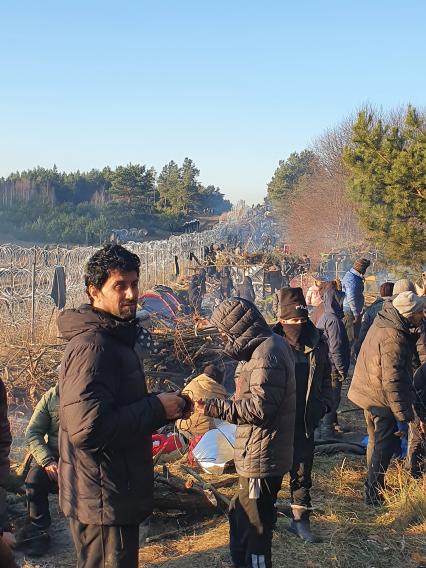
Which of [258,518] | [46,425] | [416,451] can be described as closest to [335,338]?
[416,451]

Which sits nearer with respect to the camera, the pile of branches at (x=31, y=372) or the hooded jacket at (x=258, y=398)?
the hooded jacket at (x=258, y=398)

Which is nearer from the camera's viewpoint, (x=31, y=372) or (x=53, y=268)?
(x=31, y=372)

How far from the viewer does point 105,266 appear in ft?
8.13

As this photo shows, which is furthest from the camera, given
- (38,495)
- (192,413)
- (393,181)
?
(393,181)

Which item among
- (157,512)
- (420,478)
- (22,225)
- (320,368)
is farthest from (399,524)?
(22,225)

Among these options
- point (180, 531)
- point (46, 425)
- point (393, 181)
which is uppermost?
point (393, 181)

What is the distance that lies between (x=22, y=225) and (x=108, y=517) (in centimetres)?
4758

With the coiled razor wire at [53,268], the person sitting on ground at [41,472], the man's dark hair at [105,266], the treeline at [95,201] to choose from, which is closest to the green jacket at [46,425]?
the person sitting on ground at [41,472]

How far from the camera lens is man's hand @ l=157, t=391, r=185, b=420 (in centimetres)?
242

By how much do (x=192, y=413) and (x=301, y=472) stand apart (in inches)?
61.5

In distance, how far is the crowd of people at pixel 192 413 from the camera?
7.64 ft

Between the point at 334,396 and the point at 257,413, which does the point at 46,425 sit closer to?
the point at 257,413

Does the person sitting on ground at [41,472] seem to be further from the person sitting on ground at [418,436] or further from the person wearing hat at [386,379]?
the person sitting on ground at [418,436]

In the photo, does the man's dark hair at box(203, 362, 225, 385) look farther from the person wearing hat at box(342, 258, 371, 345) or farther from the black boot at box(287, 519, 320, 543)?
the black boot at box(287, 519, 320, 543)
